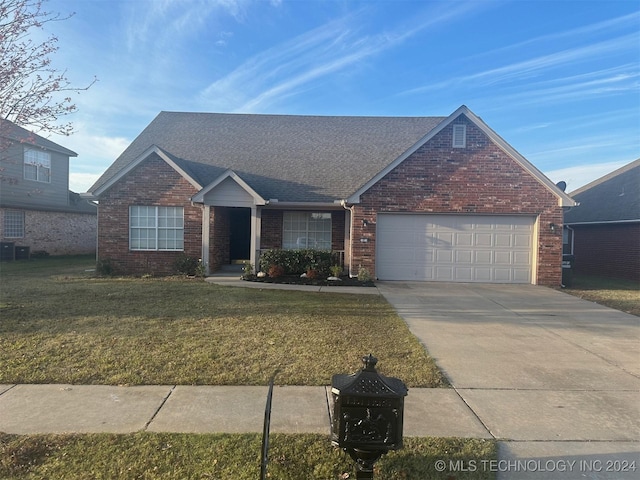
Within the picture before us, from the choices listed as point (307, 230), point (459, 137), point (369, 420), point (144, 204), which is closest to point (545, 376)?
point (369, 420)

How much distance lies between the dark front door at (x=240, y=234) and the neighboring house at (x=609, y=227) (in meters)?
14.2

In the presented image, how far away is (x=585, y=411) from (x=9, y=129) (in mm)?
10090

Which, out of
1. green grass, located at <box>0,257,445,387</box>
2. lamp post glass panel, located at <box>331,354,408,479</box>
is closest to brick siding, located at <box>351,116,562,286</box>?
green grass, located at <box>0,257,445,387</box>

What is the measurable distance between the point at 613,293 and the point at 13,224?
25333 millimetres

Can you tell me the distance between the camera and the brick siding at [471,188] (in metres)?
13.8

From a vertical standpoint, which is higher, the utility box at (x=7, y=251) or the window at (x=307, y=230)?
the window at (x=307, y=230)

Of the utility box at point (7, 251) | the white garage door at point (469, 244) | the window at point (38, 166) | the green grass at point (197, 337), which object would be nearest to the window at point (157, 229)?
the green grass at point (197, 337)

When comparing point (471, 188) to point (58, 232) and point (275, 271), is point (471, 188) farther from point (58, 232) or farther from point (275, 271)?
point (58, 232)

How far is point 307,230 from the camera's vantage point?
17.0 meters

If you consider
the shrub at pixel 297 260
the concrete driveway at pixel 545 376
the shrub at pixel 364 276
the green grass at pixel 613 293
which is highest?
the shrub at pixel 297 260

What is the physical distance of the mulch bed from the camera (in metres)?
13.3

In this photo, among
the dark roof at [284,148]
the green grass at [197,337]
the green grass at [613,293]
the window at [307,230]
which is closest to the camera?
the green grass at [197,337]

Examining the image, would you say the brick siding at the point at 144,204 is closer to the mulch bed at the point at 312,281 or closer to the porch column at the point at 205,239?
the porch column at the point at 205,239

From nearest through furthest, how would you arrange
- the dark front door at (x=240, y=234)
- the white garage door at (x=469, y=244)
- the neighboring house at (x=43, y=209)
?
the white garage door at (x=469, y=244)
the dark front door at (x=240, y=234)
the neighboring house at (x=43, y=209)
